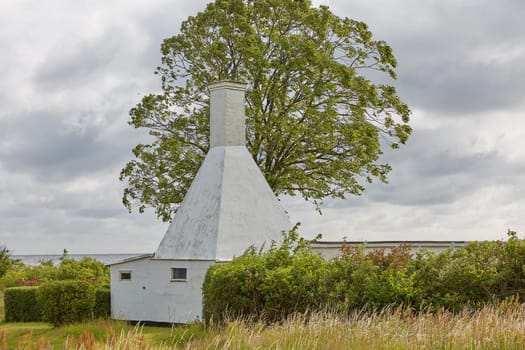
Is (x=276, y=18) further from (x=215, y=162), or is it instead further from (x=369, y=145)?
(x=215, y=162)

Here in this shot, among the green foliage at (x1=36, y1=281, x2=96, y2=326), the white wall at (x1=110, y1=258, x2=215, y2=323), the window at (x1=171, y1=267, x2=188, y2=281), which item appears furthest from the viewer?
the green foliage at (x1=36, y1=281, x2=96, y2=326)

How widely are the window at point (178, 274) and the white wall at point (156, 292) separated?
101mm

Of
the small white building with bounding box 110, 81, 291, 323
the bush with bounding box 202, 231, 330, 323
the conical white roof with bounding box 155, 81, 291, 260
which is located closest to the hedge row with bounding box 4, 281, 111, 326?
the small white building with bounding box 110, 81, 291, 323

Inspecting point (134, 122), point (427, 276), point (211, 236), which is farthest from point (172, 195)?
point (427, 276)

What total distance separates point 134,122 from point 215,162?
817 cm

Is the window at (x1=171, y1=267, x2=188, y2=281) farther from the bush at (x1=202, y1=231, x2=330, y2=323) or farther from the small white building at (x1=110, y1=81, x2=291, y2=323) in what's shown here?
the bush at (x1=202, y1=231, x2=330, y2=323)

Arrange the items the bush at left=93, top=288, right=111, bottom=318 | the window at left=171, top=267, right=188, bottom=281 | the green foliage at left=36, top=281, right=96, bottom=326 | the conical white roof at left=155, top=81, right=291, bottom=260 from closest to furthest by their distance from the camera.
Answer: the conical white roof at left=155, top=81, right=291, bottom=260, the window at left=171, top=267, right=188, bottom=281, the green foliage at left=36, top=281, right=96, bottom=326, the bush at left=93, top=288, right=111, bottom=318

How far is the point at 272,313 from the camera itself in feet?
44.9

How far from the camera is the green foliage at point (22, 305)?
2494 cm

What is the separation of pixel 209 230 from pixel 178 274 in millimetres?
1759

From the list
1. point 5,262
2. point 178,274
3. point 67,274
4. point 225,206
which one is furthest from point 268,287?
point 5,262

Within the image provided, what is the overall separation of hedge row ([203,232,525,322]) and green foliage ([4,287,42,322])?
41.4ft

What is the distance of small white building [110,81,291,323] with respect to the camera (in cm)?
2050

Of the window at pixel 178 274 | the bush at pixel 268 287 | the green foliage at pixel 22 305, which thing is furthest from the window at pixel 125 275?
the bush at pixel 268 287
